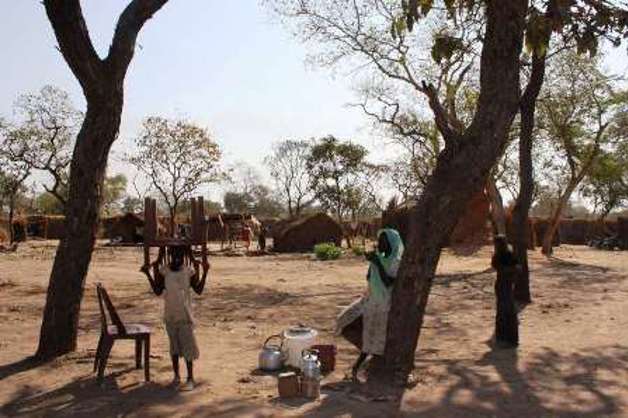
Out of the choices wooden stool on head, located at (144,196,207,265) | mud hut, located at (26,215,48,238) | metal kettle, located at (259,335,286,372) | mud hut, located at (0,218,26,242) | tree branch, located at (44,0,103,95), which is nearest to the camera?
wooden stool on head, located at (144,196,207,265)

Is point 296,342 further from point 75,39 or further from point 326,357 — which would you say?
point 75,39

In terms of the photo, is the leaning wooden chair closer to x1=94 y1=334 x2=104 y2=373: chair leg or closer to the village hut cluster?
x1=94 y1=334 x2=104 y2=373: chair leg

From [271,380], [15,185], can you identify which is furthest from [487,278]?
[15,185]

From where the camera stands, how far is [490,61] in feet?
24.4

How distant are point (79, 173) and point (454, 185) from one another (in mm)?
4126

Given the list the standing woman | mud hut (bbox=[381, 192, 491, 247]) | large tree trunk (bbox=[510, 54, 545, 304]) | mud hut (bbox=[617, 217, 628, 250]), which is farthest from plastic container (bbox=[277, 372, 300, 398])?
mud hut (bbox=[617, 217, 628, 250])

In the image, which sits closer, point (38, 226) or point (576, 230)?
point (38, 226)

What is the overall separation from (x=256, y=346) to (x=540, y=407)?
4.02 m

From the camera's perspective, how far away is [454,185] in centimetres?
742

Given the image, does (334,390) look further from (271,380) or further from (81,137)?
(81,137)

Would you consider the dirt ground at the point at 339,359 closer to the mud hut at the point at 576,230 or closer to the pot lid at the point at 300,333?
the pot lid at the point at 300,333

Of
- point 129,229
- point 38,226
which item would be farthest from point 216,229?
point 38,226

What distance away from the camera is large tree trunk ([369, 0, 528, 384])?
7.40 meters

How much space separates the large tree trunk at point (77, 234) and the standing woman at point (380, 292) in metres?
3.18
